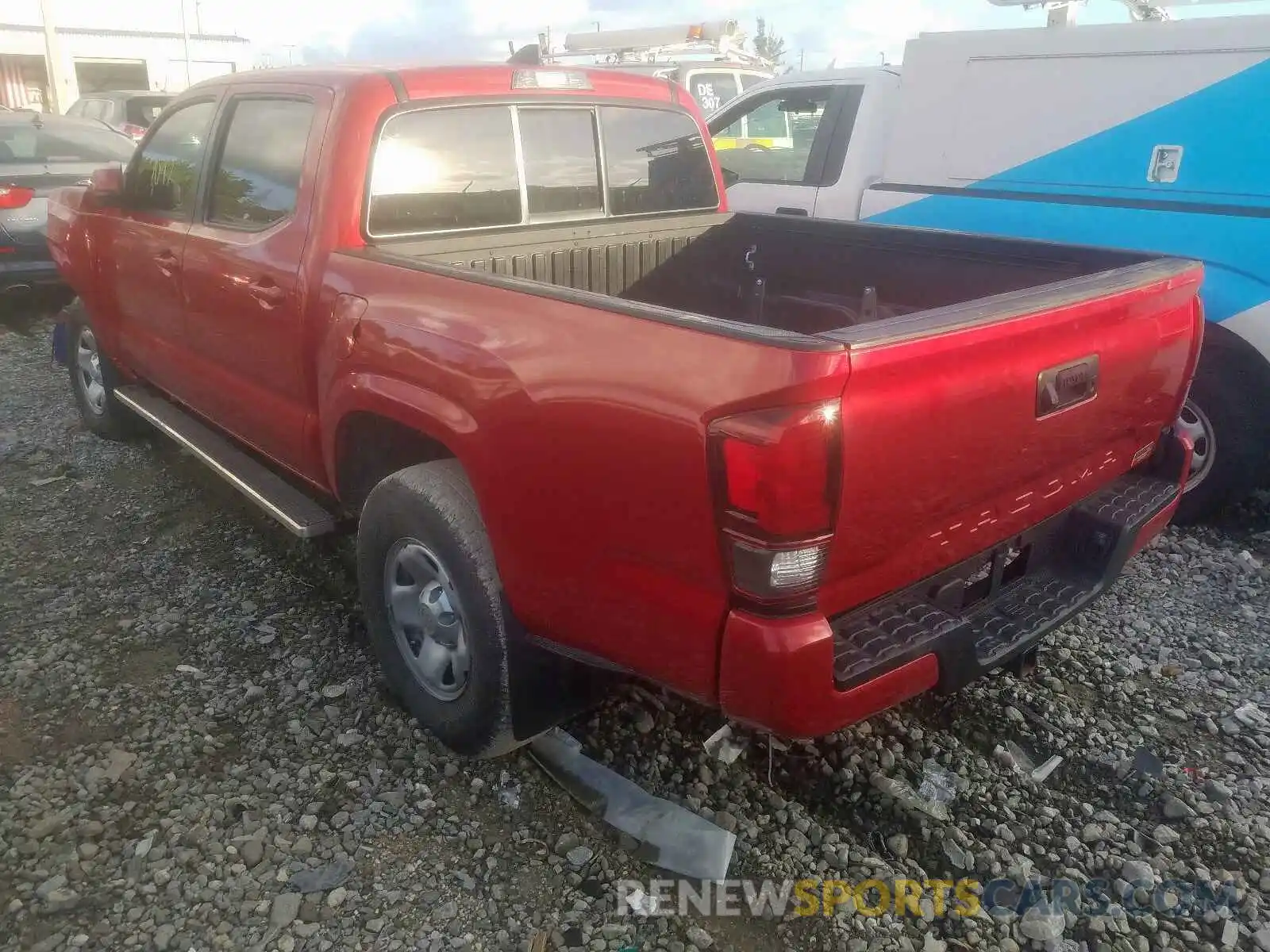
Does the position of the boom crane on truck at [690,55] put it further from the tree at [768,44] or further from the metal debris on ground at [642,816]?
the tree at [768,44]

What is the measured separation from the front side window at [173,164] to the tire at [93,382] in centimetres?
105

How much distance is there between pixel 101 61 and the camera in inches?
1177

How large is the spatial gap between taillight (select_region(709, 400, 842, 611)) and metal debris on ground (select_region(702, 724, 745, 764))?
0.96 metres

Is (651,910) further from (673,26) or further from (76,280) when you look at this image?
(673,26)

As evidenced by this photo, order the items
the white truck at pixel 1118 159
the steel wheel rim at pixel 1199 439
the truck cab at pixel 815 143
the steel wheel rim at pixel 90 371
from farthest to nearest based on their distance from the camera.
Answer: the truck cab at pixel 815 143
the steel wheel rim at pixel 90 371
the steel wheel rim at pixel 1199 439
the white truck at pixel 1118 159

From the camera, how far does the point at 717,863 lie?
7.82ft

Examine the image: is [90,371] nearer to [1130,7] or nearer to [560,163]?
[560,163]

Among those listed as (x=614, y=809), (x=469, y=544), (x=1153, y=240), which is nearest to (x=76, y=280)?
(x=469, y=544)

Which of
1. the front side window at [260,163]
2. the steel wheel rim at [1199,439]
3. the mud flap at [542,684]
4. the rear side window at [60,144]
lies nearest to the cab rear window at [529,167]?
the front side window at [260,163]

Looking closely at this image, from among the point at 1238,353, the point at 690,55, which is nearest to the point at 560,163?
the point at 1238,353

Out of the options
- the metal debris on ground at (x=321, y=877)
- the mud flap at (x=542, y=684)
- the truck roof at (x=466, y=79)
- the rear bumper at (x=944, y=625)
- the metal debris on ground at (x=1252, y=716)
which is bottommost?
the metal debris on ground at (x=321, y=877)

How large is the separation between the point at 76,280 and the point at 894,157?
13.7 ft

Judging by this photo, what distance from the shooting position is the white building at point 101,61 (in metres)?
28.6

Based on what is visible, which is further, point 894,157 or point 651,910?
point 894,157
